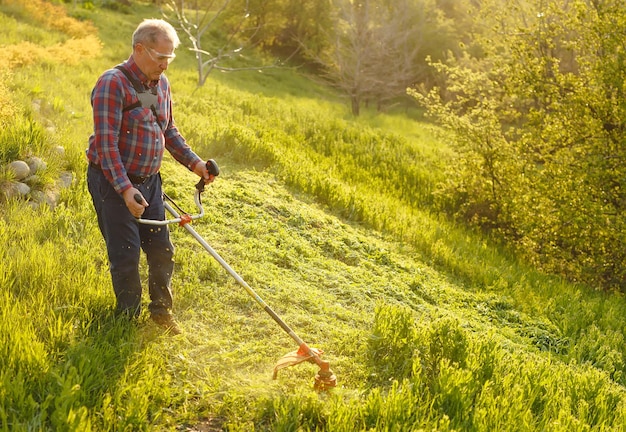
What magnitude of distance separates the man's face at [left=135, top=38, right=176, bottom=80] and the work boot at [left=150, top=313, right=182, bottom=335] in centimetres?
170

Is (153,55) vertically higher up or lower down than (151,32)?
lower down

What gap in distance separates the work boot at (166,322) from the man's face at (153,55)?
170cm

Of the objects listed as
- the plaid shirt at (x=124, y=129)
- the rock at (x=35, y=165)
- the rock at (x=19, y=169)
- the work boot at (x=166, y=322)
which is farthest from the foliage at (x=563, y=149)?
the rock at (x=19, y=169)

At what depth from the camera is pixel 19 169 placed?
542 centimetres

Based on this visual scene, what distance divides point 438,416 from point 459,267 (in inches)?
168

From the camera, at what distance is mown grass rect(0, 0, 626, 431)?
3252 mm

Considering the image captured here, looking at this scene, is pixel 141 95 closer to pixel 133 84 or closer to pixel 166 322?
pixel 133 84

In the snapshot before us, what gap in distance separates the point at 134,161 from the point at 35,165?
259cm

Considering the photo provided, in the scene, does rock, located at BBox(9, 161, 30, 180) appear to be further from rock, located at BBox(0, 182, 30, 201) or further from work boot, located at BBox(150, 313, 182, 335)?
work boot, located at BBox(150, 313, 182, 335)

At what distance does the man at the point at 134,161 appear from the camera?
11.2ft

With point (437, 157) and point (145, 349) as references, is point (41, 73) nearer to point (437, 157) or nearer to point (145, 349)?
point (145, 349)

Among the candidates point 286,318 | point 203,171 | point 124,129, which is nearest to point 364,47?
point 286,318

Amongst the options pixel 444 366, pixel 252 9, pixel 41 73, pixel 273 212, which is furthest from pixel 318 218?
pixel 252 9

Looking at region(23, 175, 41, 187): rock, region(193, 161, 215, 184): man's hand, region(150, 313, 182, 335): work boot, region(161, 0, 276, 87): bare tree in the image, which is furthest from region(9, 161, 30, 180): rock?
region(161, 0, 276, 87): bare tree
